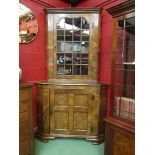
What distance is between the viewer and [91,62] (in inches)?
132

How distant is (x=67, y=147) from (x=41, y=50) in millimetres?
1790

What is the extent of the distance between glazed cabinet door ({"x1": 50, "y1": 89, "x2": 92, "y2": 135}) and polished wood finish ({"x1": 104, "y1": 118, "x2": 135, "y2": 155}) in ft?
2.95

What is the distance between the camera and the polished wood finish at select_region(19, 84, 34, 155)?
91.8 inches

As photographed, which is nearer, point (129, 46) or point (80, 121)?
point (129, 46)

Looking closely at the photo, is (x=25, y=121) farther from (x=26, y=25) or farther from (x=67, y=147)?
(x=26, y=25)

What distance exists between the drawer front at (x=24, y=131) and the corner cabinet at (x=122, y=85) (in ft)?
3.39

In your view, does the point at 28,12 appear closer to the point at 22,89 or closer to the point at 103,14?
the point at 103,14

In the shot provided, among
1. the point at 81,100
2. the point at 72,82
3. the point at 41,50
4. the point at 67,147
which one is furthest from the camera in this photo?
the point at 41,50

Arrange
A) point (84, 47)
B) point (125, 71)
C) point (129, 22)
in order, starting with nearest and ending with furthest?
point (129, 22) → point (125, 71) → point (84, 47)

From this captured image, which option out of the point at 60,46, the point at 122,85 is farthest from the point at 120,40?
the point at 60,46

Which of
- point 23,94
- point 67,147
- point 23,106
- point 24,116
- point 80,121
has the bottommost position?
point 67,147

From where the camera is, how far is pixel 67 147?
117 inches
